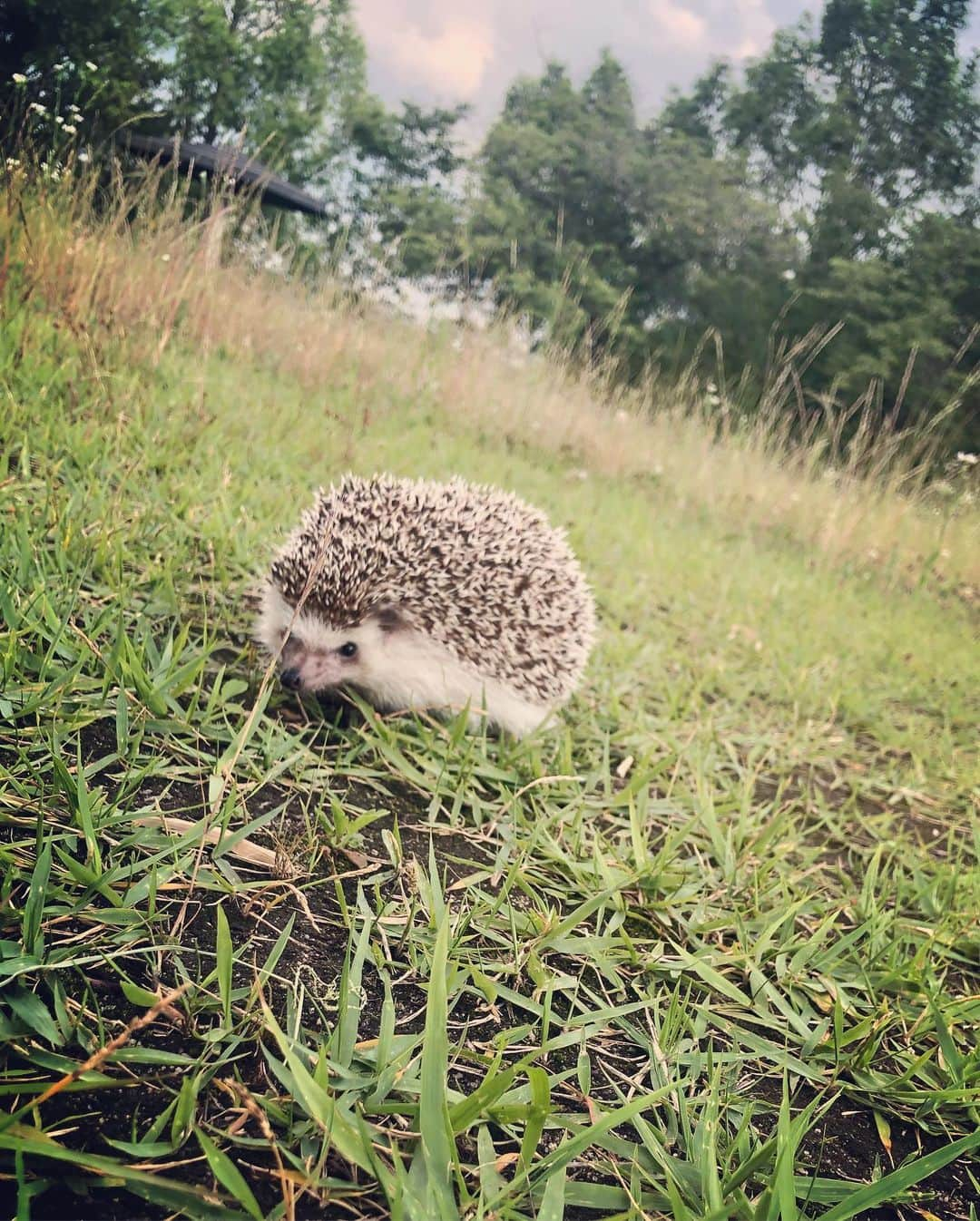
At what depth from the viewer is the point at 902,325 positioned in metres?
14.3

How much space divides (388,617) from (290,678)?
55 centimetres

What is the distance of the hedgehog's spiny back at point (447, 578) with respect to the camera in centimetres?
282

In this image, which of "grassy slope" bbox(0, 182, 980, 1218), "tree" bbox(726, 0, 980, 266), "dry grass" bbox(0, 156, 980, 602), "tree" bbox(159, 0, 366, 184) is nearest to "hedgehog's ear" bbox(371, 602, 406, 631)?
"grassy slope" bbox(0, 182, 980, 1218)

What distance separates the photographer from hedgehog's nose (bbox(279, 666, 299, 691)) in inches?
99.1

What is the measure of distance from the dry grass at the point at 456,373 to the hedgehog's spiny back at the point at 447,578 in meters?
1.95

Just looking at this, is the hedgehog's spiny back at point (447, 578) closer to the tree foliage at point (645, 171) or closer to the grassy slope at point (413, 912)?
the grassy slope at point (413, 912)

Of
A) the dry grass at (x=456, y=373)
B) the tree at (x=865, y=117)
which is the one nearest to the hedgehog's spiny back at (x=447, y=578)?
the dry grass at (x=456, y=373)

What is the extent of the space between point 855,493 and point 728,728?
6260 mm

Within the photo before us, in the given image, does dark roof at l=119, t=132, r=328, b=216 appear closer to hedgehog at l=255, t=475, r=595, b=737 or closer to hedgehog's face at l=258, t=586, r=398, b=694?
hedgehog at l=255, t=475, r=595, b=737

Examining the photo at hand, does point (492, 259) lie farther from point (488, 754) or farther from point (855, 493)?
point (488, 754)

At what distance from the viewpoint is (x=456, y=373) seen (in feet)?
24.8

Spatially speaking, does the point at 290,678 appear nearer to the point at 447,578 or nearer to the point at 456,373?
the point at 447,578

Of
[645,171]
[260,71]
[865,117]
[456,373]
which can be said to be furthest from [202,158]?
[645,171]

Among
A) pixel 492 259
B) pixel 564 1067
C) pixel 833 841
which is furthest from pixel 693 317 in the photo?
pixel 564 1067
